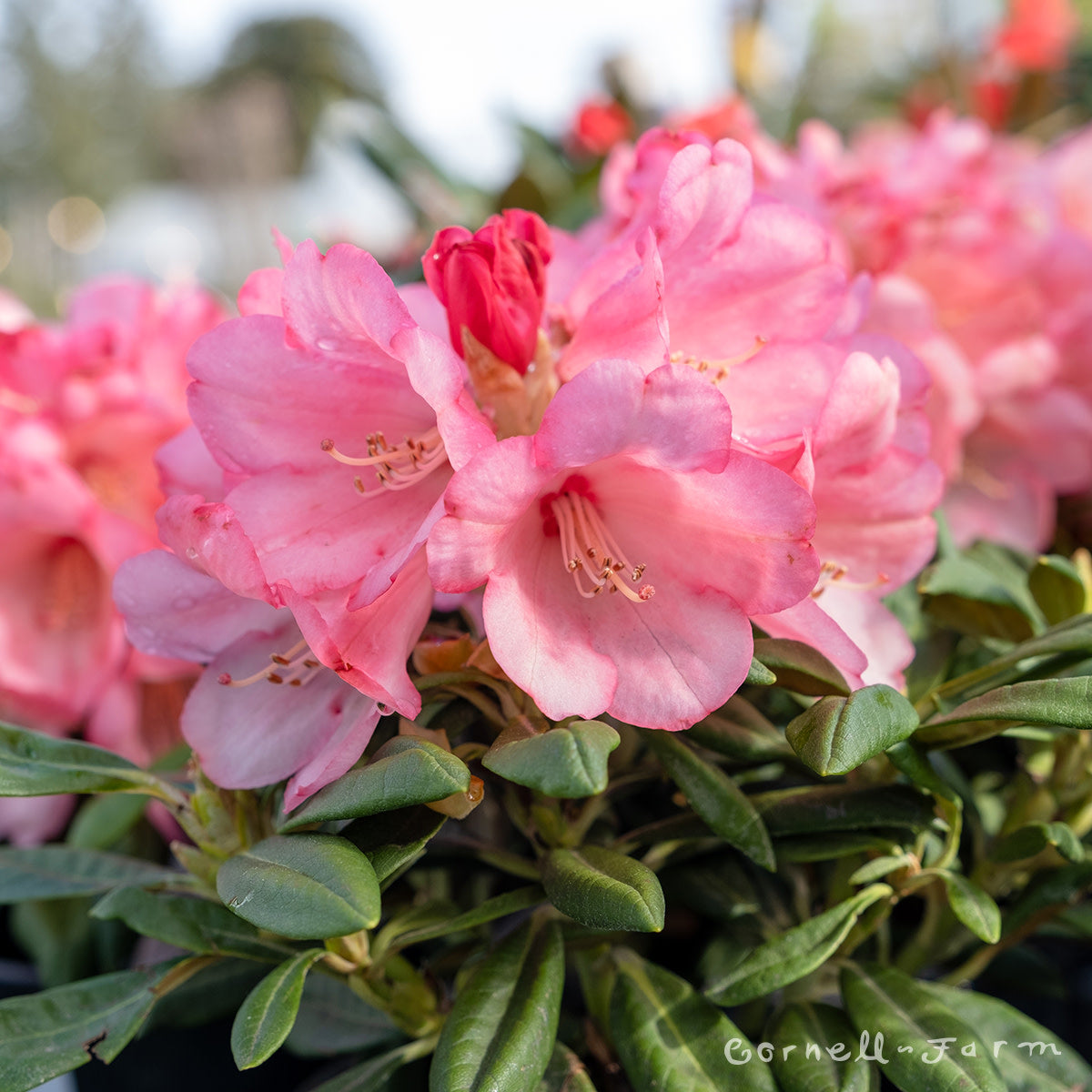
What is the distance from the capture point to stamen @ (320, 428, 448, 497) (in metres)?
0.56

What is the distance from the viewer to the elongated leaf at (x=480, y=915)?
55 centimetres

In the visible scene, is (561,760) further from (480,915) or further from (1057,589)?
(1057,589)

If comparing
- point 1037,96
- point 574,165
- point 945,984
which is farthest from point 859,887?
point 1037,96

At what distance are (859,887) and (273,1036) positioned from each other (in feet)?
1.19

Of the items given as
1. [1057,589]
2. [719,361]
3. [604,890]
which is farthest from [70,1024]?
[1057,589]

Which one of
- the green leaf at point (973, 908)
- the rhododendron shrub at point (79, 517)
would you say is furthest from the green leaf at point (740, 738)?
the rhododendron shrub at point (79, 517)

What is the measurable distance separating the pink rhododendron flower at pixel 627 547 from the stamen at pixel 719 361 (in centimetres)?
11

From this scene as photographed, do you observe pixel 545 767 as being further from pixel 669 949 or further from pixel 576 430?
pixel 669 949

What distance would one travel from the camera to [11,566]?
36.7 inches

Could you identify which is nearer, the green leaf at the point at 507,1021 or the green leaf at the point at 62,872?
the green leaf at the point at 507,1021

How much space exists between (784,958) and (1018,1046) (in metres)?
0.19

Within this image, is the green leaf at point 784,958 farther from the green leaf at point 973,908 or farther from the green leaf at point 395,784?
the green leaf at point 395,784

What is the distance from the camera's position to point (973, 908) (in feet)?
1.86

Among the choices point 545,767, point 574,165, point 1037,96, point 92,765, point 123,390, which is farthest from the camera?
point 1037,96
